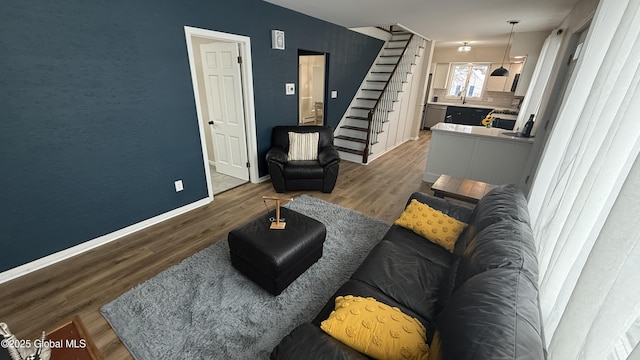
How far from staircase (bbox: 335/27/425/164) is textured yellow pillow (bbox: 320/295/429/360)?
400cm

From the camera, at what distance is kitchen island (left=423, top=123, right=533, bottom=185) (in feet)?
11.5

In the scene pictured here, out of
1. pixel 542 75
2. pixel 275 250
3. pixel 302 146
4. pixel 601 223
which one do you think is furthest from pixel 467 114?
pixel 601 223

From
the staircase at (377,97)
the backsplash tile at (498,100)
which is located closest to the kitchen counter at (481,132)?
the staircase at (377,97)

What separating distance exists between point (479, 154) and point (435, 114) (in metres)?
5.69

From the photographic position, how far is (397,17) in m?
3.94

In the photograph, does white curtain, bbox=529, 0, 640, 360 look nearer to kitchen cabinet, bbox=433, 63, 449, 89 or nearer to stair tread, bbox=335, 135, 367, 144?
stair tread, bbox=335, 135, 367, 144

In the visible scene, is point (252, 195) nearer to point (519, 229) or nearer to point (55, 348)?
point (55, 348)

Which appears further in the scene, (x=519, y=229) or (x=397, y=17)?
(x=397, y=17)

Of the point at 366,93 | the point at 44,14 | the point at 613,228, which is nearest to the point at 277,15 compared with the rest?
the point at 44,14

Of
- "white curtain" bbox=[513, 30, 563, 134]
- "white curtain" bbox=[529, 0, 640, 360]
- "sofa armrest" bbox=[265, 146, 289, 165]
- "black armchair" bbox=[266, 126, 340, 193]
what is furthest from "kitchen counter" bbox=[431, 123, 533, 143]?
"sofa armrest" bbox=[265, 146, 289, 165]

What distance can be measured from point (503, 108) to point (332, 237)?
813 centimetres

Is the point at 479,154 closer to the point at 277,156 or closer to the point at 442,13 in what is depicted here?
the point at 442,13

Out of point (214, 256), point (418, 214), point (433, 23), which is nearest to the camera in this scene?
point (418, 214)

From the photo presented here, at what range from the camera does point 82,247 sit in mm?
2418
